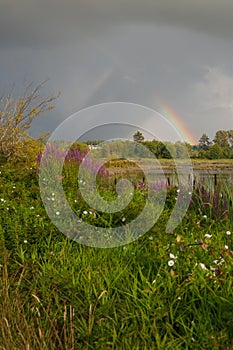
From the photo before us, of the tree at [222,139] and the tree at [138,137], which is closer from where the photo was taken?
the tree at [138,137]

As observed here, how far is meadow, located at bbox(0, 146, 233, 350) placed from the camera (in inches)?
114

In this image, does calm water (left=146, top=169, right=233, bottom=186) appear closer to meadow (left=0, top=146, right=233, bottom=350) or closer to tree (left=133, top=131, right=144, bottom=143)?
tree (left=133, top=131, right=144, bottom=143)

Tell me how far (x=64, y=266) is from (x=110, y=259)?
0.52 m

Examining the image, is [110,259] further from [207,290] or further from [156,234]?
[207,290]

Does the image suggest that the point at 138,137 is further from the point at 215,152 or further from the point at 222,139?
the point at 222,139

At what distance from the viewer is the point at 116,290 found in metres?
3.44

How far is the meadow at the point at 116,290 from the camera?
2885 mm

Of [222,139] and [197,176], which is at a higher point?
[222,139]

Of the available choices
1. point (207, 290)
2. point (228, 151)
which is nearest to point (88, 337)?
point (207, 290)

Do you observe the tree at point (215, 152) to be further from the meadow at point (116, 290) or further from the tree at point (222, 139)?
the meadow at point (116, 290)

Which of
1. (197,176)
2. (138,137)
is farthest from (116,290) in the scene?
(197,176)

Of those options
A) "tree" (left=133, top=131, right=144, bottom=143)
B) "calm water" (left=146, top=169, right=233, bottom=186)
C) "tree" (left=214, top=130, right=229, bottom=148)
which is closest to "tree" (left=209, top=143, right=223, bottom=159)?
"tree" (left=214, top=130, right=229, bottom=148)

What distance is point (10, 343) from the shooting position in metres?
2.79

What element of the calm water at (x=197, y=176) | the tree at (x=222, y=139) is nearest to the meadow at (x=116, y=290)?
the calm water at (x=197, y=176)
